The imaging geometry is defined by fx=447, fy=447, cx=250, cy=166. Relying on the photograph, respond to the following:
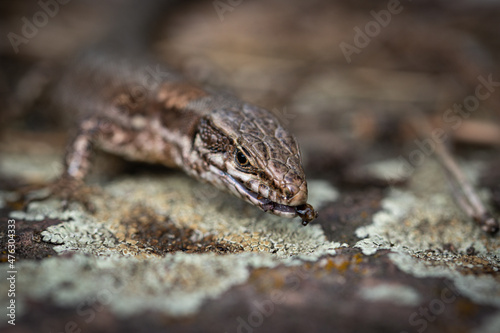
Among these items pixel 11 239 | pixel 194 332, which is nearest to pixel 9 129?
pixel 11 239

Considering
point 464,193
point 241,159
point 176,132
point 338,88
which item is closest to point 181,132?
point 176,132

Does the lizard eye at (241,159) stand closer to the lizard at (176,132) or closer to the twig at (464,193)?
the lizard at (176,132)

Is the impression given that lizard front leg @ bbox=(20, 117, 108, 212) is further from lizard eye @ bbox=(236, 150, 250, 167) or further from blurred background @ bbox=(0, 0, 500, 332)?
lizard eye @ bbox=(236, 150, 250, 167)

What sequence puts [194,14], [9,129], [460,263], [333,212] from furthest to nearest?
[194,14] → [9,129] → [333,212] → [460,263]

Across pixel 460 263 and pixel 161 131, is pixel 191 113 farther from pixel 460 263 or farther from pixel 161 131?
pixel 460 263

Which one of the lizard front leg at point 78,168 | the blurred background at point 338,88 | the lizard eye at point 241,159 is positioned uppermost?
the lizard eye at point 241,159

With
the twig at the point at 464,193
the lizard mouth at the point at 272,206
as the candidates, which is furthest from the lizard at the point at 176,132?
the twig at the point at 464,193

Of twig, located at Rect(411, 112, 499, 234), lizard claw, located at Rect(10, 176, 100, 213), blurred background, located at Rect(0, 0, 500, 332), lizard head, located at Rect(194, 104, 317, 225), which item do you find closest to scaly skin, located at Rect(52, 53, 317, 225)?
lizard head, located at Rect(194, 104, 317, 225)

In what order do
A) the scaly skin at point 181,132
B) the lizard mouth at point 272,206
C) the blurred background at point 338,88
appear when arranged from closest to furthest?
the blurred background at point 338,88
the lizard mouth at point 272,206
the scaly skin at point 181,132

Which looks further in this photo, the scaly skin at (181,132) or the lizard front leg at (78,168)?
the lizard front leg at (78,168)
